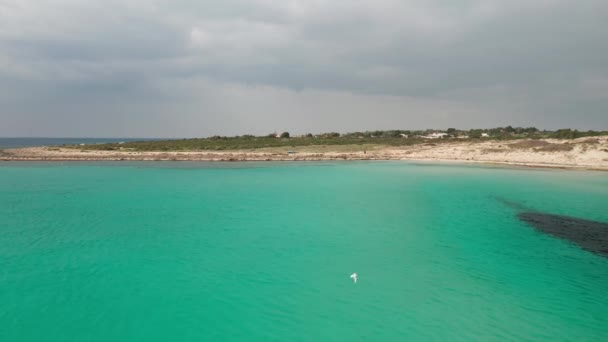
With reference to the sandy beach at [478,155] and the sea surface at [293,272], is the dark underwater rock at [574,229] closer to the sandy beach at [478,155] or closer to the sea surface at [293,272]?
the sea surface at [293,272]

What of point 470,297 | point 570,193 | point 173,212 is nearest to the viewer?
point 470,297

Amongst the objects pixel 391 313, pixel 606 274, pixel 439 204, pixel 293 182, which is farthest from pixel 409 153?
pixel 391 313

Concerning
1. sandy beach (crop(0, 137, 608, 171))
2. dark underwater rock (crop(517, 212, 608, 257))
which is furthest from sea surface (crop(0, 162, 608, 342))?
sandy beach (crop(0, 137, 608, 171))

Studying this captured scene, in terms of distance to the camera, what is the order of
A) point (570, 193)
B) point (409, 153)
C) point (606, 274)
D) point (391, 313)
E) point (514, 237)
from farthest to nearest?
point (409, 153)
point (570, 193)
point (514, 237)
point (606, 274)
point (391, 313)

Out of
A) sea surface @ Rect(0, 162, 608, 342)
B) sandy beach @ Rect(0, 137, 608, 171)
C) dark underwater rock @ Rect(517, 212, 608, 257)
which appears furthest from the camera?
sandy beach @ Rect(0, 137, 608, 171)

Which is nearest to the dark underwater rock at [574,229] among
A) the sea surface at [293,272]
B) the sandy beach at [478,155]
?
the sea surface at [293,272]

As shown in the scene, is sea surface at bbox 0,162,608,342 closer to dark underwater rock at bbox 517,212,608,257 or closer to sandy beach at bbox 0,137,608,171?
dark underwater rock at bbox 517,212,608,257

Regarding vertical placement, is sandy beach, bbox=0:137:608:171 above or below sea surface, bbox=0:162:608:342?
above

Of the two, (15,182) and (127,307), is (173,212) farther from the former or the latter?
(15,182)
